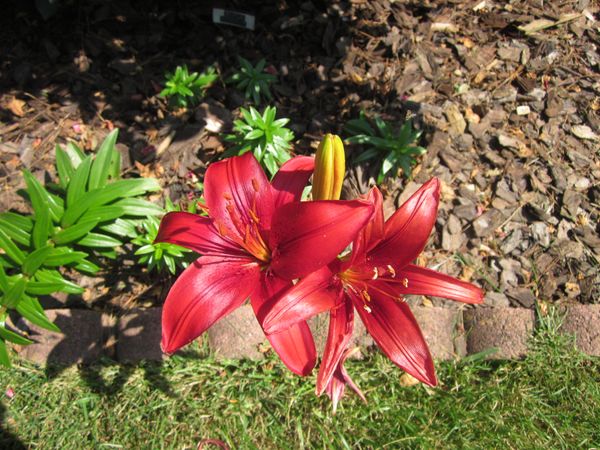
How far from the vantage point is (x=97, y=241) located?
2381 mm

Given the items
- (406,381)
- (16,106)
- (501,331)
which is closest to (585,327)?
(501,331)

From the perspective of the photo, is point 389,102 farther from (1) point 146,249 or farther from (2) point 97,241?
(2) point 97,241

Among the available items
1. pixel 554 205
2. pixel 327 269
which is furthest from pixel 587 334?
pixel 327 269

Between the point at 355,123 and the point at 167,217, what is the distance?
1747 mm

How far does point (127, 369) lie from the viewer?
2.64 meters

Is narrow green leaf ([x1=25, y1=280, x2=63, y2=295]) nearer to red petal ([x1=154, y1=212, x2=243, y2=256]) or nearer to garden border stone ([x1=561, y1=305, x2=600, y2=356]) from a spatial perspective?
red petal ([x1=154, y1=212, x2=243, y2=256])

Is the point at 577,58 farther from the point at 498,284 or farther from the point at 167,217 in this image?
the point at 167,217

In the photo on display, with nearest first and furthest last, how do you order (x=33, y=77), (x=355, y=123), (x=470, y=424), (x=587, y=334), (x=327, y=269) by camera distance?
1. (x=327, y=269)
2. (x=470, y=424)
3. (x=587, y=334)
4. (x=355, y=123)
5. (x=33, y=77)

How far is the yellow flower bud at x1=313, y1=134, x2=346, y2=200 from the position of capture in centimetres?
124

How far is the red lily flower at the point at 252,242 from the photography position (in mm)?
1211

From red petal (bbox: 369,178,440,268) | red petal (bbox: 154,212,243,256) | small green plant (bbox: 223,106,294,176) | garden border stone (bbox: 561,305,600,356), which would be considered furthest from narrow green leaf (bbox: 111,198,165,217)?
garden border stone (bbox: 561,305,600,356)

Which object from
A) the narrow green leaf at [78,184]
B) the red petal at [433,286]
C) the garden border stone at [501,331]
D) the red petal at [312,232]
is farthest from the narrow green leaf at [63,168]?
the garden border stone at [501,331]

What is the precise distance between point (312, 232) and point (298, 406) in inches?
65.2

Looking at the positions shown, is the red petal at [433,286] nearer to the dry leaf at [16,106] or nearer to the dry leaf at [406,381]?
the dry leaf at [406,381]
